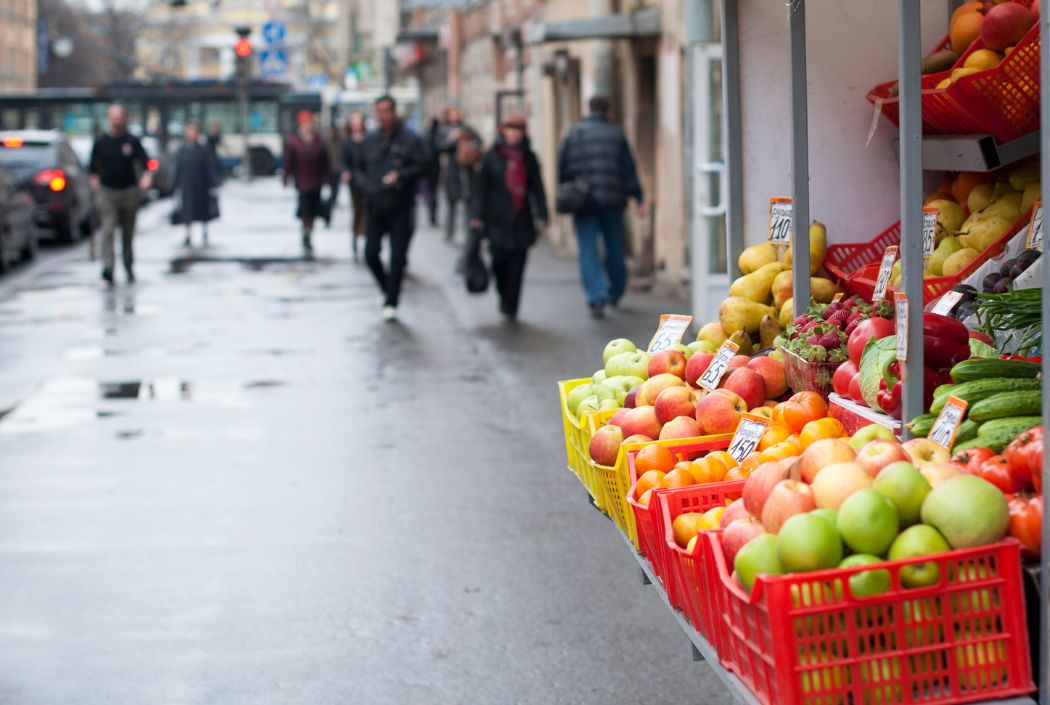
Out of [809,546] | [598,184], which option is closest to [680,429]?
[809,546]

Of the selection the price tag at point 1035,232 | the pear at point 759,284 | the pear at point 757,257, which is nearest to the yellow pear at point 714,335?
the pear at point 759,284

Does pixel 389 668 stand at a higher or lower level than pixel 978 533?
lower

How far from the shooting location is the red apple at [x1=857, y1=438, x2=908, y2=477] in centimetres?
342

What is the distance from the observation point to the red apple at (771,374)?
4766 millimetres

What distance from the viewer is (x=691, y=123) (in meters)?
13.5

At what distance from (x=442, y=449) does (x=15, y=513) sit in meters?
2.47

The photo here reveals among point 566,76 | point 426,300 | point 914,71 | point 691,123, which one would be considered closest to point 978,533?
point 914,71

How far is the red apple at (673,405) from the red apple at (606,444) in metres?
0.15

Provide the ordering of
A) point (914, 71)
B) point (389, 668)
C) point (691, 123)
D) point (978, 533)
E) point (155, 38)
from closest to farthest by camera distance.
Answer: point (978, 533)
point (914, 71)
point (389, 668)
point (691, 123)
point (155, 38)

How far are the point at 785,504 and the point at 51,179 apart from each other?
23.3 meters

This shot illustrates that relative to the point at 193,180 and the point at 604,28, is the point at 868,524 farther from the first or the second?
the point at 193,180

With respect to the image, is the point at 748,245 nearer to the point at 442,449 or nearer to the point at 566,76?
the point at 442,449

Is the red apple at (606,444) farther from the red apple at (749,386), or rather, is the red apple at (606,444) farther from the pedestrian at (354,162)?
the pedestrian at (354,162)

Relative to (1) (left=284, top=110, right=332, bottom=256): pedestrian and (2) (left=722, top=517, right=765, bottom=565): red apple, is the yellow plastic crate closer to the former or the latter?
(2) (left=722, top=517, right=765, bottom=565): red apple
